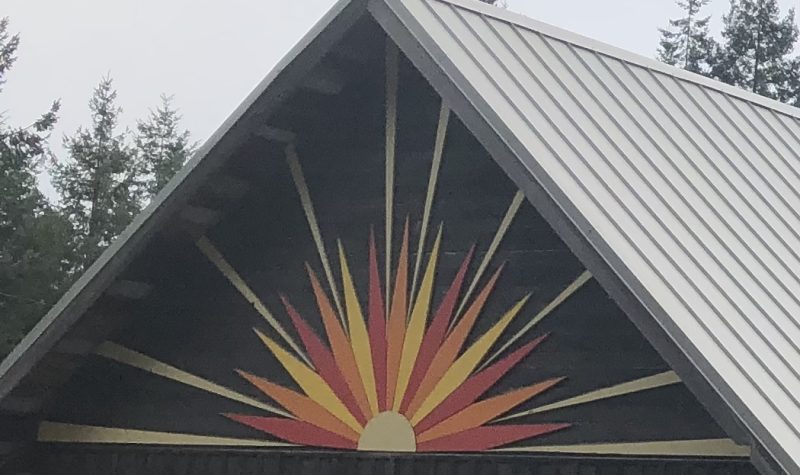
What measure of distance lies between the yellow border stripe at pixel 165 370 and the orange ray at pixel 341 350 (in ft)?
1.83

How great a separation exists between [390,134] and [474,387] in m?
1.49

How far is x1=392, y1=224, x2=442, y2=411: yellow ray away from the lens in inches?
276

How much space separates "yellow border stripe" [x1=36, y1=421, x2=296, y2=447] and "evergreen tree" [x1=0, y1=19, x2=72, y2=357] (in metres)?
18.9

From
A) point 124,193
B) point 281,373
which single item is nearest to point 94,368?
point 281,373

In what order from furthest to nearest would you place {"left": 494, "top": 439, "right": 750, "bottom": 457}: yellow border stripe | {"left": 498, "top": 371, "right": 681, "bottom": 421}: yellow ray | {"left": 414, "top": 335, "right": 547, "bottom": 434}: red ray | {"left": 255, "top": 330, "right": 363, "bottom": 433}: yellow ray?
{"left": 255, "top": 330, "right": 363, "bottom": 433}: yellow ray
{"left": 414, "top": 335, "right": 547, "bottom": 434}: red ray
{"left": 498, "top": 371, "right": 681, "bottom": 421}: yellow ray
{"left": 494, "top": 439, "right": 750, "bottom": 457}: yellow border stripe

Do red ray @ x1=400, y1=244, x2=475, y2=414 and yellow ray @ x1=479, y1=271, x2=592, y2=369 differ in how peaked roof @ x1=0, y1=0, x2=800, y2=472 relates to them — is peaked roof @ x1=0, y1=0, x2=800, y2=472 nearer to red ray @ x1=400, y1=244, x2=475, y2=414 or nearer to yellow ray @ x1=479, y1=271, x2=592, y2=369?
yellow ray @ x1=479, y1=271, x2=592, y2=369

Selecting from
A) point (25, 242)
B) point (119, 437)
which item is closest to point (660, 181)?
point (119, 437)

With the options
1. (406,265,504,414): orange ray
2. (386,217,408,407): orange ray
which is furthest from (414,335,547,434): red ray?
(386,217,408,407): orange ray

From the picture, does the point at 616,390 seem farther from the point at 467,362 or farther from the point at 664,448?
the point at 467,362

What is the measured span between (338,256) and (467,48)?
1.55 m

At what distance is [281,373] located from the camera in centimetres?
757

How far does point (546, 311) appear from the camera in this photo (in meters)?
6.69

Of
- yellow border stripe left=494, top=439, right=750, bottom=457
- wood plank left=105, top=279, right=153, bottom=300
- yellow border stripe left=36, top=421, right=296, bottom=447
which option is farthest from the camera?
yellow border stripe left=36, top=421, right=296, bottom=447

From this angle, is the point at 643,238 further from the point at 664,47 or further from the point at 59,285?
the point at 664,47
